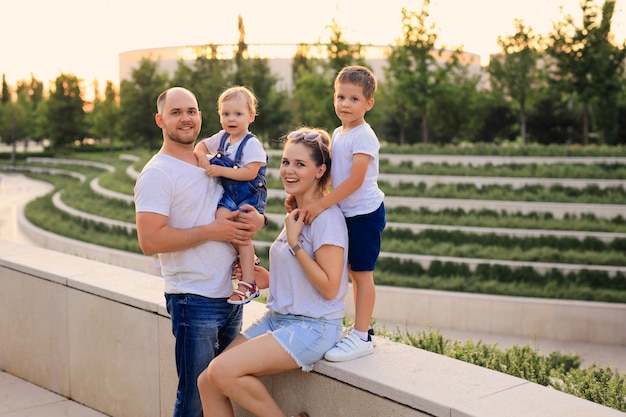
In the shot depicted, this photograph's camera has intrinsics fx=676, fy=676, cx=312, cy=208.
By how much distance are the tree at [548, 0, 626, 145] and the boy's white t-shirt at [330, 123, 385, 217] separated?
94.5 feet

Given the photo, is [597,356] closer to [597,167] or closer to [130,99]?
[597,167]

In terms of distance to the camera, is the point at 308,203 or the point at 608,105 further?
the point at 608,105

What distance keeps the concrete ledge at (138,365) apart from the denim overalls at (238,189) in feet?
2.75

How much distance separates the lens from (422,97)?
30.0m

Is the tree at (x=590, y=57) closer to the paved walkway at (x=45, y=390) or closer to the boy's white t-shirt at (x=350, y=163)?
the paved walkway at (x=45, y=390)

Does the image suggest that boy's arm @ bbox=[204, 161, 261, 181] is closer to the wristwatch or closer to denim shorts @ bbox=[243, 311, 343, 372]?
the wristwatch

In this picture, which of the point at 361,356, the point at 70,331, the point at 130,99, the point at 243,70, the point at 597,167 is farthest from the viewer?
the point at 130,99

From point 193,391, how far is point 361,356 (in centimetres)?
88

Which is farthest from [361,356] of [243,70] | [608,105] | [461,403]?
[243,70]

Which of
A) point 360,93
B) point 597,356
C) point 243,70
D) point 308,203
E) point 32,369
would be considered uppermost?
point 243,70

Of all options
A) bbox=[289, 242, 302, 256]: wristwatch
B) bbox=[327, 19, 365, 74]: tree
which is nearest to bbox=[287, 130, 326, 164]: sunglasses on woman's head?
bbox=[289, 242, 302, 256]: wristwatch

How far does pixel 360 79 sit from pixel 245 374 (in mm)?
1685

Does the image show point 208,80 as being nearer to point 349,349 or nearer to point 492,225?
point 492,225

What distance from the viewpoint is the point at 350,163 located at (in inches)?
148
